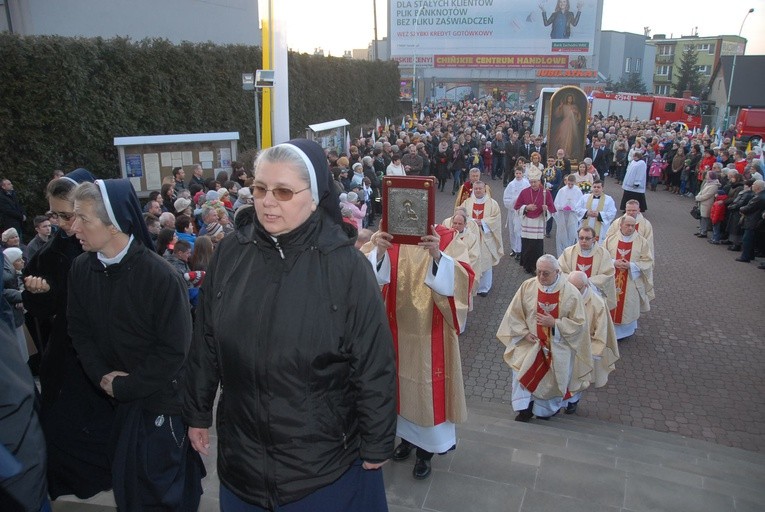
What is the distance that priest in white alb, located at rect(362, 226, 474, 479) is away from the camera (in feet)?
12.8

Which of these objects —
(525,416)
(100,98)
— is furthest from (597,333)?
(100,98)

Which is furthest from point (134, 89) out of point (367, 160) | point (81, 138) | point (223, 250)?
point (223, 250)

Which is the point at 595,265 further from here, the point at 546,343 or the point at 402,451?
the point at 402,451

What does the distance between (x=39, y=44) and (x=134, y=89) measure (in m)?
2.46

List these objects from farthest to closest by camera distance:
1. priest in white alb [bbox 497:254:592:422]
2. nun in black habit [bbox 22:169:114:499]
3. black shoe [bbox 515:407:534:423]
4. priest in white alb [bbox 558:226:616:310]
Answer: priest in white alb [bbox 558:226:616:310]
black shoe [bbox 515:407:534:423]
priest in white alb [bbox 497:254:592:422]
nun in black habit [bbox 22:169:114:499]

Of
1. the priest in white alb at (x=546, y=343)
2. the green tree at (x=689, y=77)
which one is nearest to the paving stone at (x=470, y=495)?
the priest in white alb at (x=546, y=343)

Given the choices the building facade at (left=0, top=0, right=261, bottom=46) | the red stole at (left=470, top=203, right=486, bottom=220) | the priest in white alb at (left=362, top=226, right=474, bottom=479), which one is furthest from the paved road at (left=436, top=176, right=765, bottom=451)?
the building facade at (left=0, top=0, right=261, bottom=46)

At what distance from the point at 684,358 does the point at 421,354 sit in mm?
5021

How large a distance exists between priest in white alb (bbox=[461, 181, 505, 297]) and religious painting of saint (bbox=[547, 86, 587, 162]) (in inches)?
374

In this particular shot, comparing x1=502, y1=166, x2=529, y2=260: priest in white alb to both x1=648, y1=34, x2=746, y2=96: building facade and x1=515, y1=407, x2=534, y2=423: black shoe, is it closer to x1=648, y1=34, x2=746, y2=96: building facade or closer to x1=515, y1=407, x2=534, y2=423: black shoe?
x1=515, y1=407, x2=534, y2=423: black shoe

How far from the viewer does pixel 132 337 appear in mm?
2715

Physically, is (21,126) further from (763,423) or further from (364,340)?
(763,423)

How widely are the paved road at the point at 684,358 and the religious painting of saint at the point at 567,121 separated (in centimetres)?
761

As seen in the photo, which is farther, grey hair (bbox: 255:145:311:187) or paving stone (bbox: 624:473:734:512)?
paving stone (bbox: 624:473:734:512)
